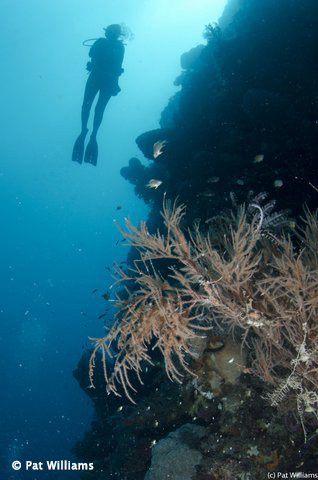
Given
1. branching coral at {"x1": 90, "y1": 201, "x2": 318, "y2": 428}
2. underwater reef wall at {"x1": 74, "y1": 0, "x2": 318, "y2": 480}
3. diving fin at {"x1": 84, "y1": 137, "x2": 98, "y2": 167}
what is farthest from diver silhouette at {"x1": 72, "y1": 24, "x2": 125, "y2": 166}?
branching coral at {"x1": 90, "y1": 201, "x2": 318, "y2": 428}

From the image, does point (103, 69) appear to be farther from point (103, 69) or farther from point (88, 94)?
point (88, 94)

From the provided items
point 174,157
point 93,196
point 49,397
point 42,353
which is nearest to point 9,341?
point 42,353

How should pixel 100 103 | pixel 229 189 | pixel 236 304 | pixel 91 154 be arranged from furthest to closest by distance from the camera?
1. pixel 100 103
2. pixel 91 154
3. pixel 229 189
4. pixel 236 304

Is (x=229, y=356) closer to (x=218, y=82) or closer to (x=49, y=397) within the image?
(x=218, y=82)

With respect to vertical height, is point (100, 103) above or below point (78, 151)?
above

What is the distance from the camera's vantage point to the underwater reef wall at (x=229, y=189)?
176 inches

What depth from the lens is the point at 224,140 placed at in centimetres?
816

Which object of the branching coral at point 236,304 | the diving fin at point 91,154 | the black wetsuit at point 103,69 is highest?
the black wetsuit at point 103,69

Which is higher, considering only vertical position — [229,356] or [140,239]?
[140,239]

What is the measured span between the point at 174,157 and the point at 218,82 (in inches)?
106

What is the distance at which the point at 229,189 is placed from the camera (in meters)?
7.22

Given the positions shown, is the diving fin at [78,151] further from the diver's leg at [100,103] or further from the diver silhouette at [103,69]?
the diver's leg at [100,103]

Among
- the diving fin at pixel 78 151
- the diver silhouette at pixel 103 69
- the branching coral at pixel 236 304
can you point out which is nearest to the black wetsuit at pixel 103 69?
the diver silhouette at pixel 103 69

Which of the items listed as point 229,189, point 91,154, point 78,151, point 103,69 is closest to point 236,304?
point 229,189
